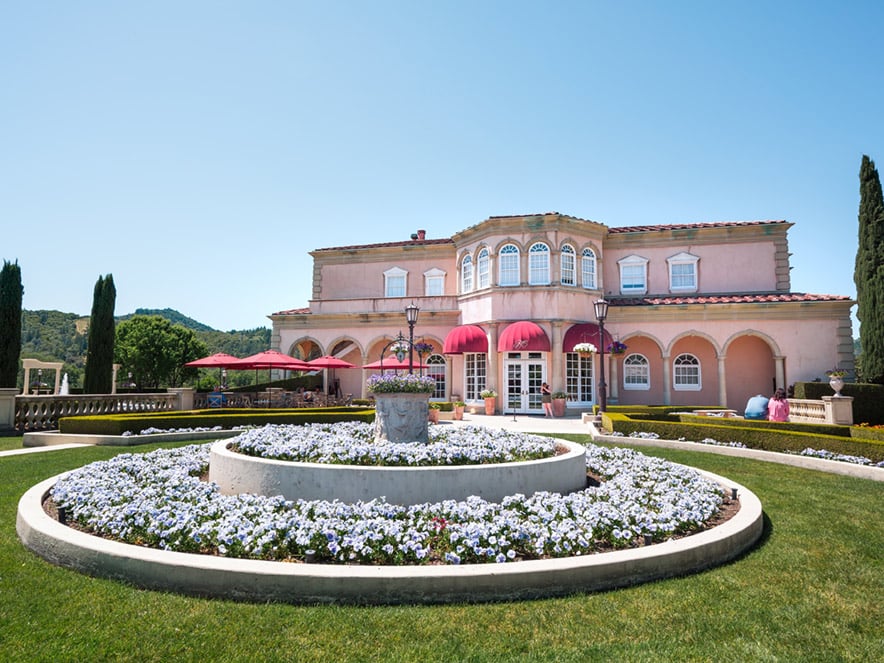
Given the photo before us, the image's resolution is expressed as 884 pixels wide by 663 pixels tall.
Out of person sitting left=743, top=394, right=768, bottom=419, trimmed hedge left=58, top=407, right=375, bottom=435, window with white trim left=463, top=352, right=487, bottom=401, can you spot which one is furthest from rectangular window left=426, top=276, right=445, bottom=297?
person sitting left=743, top=394, right=768, bottom=419

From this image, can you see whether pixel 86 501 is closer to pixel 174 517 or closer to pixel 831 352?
pixel 174 517

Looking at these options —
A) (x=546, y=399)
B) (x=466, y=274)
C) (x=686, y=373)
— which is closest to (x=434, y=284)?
(x=466, y=274)

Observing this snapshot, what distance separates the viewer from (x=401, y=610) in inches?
172

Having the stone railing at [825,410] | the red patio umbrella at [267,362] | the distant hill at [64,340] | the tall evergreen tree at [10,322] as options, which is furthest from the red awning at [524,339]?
the distant hill at [64,340]

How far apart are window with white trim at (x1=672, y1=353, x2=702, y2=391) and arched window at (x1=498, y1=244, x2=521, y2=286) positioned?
9932 mm

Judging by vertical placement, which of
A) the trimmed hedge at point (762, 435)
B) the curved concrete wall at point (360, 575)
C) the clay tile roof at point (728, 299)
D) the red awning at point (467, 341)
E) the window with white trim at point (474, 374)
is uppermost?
the clay tile roof at point (728, 299)

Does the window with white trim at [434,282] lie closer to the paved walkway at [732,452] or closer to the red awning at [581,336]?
the red awning at [581,336]

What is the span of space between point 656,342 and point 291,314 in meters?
21.2

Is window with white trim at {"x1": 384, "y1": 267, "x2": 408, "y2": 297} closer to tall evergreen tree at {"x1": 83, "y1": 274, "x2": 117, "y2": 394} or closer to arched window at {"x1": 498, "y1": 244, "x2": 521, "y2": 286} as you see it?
arched window at {"x1": 498, "y1": 244, "x2": 521, "y2": 286}

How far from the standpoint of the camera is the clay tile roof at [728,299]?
1005 inches

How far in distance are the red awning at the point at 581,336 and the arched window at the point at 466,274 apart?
6.37 m

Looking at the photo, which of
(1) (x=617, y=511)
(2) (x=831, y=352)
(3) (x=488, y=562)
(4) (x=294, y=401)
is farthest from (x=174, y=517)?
(2) (x=831, y=352)

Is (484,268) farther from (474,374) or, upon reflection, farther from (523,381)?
(523,381)

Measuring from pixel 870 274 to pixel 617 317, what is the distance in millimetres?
11286
